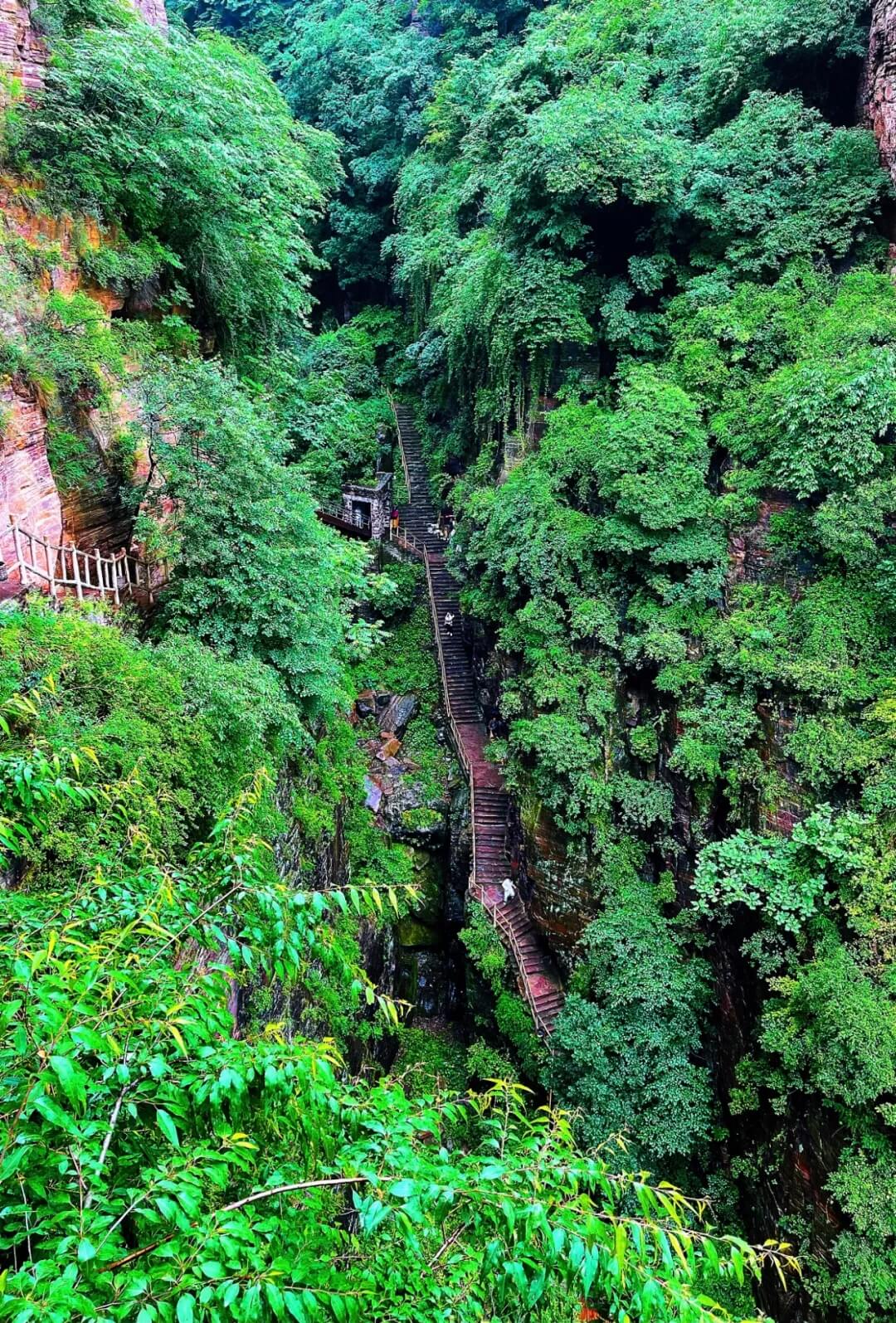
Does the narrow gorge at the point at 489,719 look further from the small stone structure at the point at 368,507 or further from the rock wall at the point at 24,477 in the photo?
the small stone structure at the point at 368,507

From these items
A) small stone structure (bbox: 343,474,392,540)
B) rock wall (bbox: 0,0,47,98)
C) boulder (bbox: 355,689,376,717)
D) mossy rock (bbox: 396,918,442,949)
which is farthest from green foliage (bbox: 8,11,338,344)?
mossy rock (bbox: 396,918,442,949)

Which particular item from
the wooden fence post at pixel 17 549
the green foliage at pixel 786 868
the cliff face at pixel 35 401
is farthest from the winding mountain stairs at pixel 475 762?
the wooden fence post at pixel 17 549

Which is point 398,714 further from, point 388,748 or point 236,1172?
point 236,1172

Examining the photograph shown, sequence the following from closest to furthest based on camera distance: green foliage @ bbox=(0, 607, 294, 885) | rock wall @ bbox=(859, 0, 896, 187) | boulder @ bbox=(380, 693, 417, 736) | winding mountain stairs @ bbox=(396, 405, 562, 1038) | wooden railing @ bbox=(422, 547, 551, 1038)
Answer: green foliage @ bbox=(0, 607, 294, 885), rock wall @ bbox=(859, 0, 896, 187), wooden railing @ bbox=(422, 547, 551, 1038), winding mountain stairs @ bbox=(396, 405, 562, 1038), boulder @ bbox=(380, 693, 417, 736)

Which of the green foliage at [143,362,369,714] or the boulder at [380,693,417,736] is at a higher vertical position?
the green foliage at [143,362,369,714]

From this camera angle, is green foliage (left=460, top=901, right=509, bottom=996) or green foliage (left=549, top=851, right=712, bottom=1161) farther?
green foliage (left=460, top=901, right=509, bottom=996)

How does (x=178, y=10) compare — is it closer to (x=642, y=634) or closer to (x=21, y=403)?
(x=21, y=403)

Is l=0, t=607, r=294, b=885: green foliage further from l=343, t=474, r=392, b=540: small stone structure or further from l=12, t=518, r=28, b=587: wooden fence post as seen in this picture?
l=343, t=474, r=392, b=540: small stone structure
